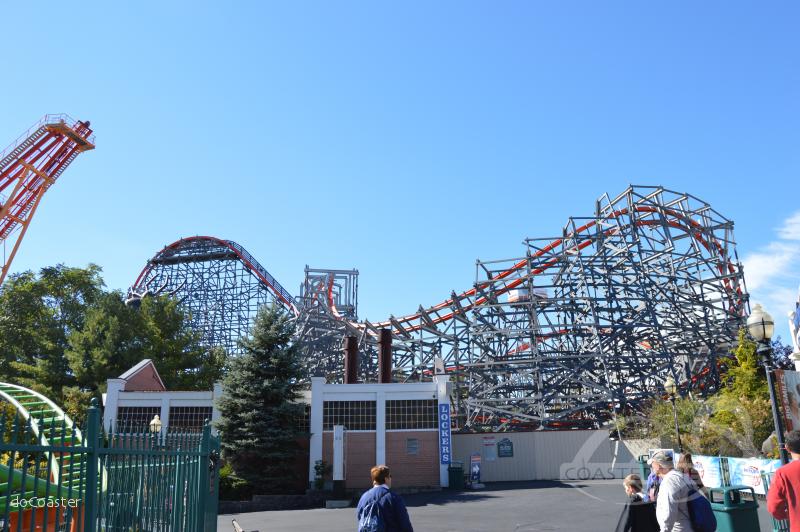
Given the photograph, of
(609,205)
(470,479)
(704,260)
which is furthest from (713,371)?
(470,479)

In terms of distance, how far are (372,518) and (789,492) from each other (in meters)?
3.66

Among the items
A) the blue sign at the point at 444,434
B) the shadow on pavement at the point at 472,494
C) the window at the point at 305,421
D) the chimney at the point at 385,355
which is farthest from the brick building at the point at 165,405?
the shadow on pavement at the point at 472,494

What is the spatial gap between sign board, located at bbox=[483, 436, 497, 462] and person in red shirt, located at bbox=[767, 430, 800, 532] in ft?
79.4

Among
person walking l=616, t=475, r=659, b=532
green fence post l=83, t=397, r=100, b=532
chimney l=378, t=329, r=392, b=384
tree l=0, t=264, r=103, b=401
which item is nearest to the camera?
green fence post l=83, t=397, r=100, b=532

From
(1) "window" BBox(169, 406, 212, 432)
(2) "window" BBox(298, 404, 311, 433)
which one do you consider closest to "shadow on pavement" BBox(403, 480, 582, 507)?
(2) "window" BBox(298, 404, 311, 433)

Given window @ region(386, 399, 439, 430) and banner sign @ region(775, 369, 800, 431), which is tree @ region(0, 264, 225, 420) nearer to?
window @ region(386, 399, 439, 430)

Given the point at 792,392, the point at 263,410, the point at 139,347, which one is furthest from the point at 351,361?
the point at 792,392

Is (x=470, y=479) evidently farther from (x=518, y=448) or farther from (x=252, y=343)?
(x=252, y=343)

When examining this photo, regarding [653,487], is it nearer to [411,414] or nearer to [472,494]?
[472,494]

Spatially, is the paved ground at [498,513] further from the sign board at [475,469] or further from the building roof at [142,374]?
the building roof at [142,374]

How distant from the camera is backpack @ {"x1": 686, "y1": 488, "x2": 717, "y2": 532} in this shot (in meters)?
6.20

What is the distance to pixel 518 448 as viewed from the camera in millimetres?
28703

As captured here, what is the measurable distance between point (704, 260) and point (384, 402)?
756 inches

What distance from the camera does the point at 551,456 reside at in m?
28.6
